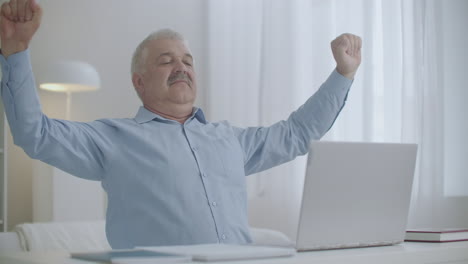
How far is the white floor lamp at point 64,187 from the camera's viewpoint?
12.1 feet

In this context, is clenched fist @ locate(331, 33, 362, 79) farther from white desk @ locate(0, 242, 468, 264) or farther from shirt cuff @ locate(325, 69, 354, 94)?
white desk @ locate(0, 242, 468, 264)

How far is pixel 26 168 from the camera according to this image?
4.08 meters

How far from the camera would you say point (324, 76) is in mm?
3494

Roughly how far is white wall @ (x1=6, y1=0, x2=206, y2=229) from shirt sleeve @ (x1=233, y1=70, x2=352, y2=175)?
2.31 metres

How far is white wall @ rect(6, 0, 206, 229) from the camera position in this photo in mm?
4070

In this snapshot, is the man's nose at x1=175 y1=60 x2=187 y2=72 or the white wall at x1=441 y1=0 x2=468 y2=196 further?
the white wall at x1=441 y1=0 x2=468 y2=196

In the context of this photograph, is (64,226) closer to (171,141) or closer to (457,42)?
(171,141)

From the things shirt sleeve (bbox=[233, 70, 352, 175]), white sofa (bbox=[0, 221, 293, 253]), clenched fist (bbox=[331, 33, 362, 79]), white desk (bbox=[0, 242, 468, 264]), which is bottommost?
white sofa (bbox=[0, 221, 293, 253])

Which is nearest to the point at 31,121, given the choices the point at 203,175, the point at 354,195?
the point at 203,175

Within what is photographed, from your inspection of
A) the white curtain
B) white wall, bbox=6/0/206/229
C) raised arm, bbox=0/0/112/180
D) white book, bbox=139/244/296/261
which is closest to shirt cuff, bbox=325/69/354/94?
raised arm, bbox=0/0/112/180

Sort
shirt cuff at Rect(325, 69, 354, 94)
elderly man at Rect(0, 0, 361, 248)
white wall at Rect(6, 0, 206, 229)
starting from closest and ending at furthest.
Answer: elderly man at Rect(0, 0, 361, 248)
shirt cuff at Rect(325, 69, 354, 94)
white wall at Rect(6, 0, 206, 229)

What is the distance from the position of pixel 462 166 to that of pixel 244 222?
5.07 feet

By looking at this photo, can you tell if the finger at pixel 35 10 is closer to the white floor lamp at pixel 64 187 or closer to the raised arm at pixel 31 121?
the raised arm at pixel 31 121

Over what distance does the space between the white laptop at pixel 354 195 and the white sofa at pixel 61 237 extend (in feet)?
4.54
